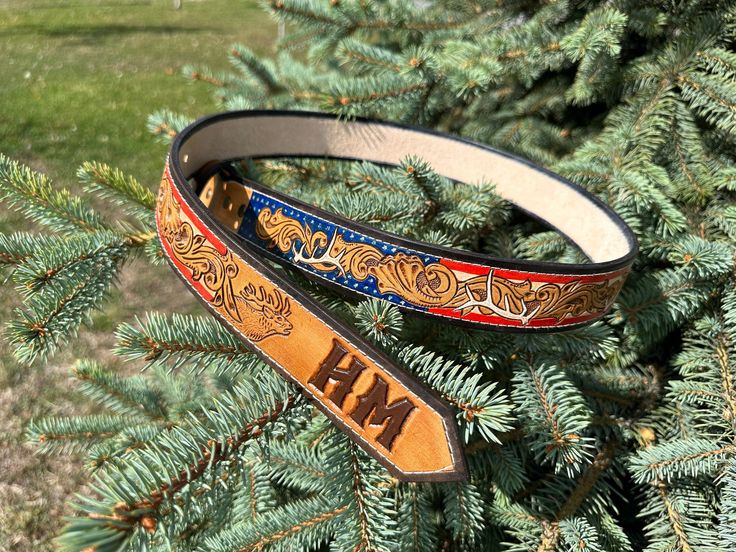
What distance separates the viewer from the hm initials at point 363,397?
2.59 feet

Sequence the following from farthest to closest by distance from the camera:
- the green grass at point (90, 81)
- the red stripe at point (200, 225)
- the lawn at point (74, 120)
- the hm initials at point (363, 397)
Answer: the green grass at point (90, 81)
the lawn at point (74, 120)
the red stripe at point (200, 225)
the hm initials at point (363, 397)

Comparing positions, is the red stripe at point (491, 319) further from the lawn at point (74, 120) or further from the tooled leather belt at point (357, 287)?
the lawn at point (74, 120)

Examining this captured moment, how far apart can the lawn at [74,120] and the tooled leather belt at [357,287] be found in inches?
15.1

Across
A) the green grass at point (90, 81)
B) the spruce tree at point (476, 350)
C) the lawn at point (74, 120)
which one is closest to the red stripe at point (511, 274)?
the spruce tree at point (476, 350)

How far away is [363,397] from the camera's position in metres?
0.81

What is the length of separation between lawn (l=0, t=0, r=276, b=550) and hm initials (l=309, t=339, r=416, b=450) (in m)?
0.67

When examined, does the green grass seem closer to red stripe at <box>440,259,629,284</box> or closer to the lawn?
the lawn

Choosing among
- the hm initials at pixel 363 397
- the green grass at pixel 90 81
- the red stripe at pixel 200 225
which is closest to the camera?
the hm initials at pixel 363 397

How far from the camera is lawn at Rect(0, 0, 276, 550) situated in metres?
1.76

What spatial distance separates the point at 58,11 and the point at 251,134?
384 cm

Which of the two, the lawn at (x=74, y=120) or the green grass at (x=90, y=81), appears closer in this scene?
the lawn at (x=74, y=120)

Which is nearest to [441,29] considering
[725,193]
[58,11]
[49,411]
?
[725,193]

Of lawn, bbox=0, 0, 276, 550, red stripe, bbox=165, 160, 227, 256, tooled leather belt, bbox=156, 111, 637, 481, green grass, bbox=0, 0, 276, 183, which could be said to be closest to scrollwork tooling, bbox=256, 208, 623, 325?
tooled leather belt, bbox=156, 111, 637, 481

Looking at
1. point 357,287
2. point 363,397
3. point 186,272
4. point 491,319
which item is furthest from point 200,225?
point 491,319
